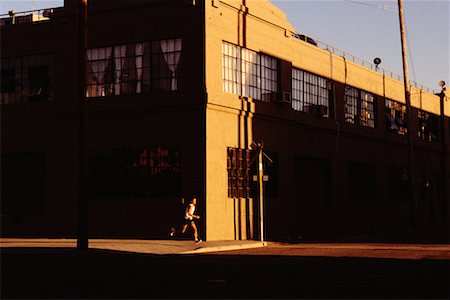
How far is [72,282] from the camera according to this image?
1523 centimetres

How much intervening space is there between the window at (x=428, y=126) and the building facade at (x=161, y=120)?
19.3 metres

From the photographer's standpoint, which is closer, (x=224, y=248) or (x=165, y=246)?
(x=165, y=246)

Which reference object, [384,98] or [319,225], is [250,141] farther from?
[384,98]

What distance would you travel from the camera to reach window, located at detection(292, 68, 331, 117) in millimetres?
41000

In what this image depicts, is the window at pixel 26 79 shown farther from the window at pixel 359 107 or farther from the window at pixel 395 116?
the window at pixel 395 116

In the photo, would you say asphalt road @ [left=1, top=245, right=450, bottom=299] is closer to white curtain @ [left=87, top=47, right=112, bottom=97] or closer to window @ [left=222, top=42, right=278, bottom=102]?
white curtain @ [left=87, top=47, right=112, bottom=97]

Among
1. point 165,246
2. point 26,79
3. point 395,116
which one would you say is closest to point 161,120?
point 165,246

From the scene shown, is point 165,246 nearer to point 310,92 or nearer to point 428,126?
point 310,92

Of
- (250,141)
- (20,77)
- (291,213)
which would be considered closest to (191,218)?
(250,141)

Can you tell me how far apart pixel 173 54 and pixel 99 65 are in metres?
3.95

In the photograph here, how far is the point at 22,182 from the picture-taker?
3684 centimetres

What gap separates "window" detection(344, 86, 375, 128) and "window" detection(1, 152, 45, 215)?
1981 cm

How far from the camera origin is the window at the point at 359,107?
4750 centimetres

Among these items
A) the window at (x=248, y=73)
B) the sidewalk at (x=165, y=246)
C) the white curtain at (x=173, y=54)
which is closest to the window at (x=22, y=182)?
the white curtain at (x=173, y=54)
